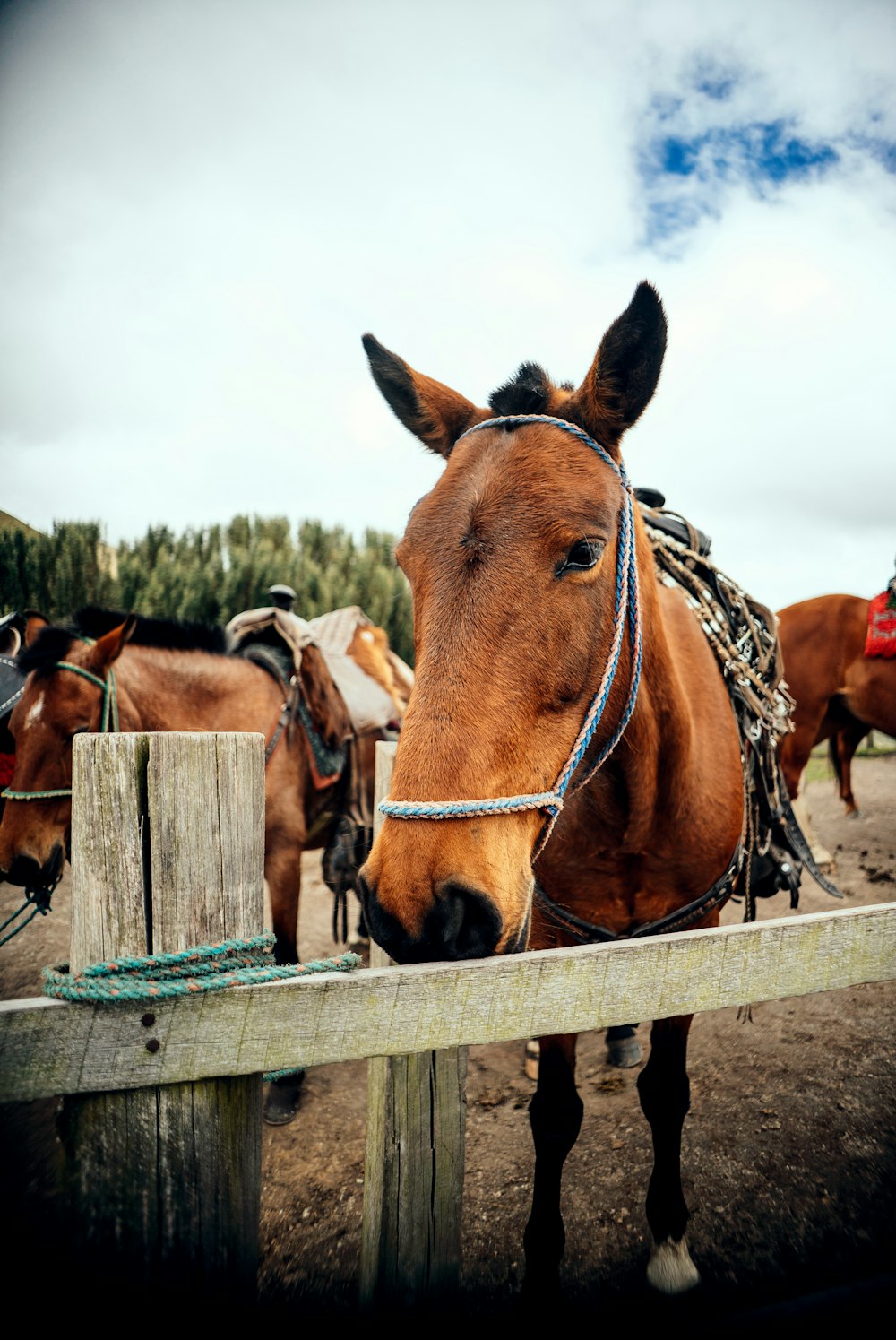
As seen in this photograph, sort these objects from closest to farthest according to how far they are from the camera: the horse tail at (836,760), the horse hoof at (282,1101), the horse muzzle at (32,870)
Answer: the horse muzzle at (32,870) → the horse hoof at (282,1101) → the horse tail at (836,760)

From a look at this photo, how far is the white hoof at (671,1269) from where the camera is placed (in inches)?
81.4

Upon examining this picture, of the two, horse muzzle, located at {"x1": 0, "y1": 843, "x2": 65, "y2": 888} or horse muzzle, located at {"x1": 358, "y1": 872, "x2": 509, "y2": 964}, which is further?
horse muzzle, located at {"x1": 0, "y1": 843, "x2": 65, "y2": 888}

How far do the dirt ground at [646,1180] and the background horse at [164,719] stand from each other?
2.14 ft

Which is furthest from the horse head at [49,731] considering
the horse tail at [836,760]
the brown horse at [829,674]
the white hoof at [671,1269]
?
the horse tail at [836,760]

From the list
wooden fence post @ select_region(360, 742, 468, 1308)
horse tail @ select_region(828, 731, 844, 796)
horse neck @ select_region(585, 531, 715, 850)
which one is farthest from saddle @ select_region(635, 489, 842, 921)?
horse tail @ select_region(828, 731, 844, 796)

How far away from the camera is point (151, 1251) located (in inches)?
42.9

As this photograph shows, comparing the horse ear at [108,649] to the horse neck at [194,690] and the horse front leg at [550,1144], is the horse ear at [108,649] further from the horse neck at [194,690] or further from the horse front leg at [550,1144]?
the horse front leg at [550,1144]

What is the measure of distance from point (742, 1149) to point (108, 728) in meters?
3.31

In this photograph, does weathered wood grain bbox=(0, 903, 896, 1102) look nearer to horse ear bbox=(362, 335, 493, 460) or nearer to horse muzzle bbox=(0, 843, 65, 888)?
horse ear bbox=(362, 335, 493, 460)

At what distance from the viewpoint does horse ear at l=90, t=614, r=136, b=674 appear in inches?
124

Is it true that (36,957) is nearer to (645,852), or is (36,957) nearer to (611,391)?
(645,852)

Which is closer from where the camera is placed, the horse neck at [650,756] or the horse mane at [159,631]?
the horse neck at [650,756]

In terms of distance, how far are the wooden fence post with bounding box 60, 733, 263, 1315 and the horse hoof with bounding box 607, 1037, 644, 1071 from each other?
8.59ft

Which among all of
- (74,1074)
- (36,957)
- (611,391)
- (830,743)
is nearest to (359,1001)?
(74,1074)
